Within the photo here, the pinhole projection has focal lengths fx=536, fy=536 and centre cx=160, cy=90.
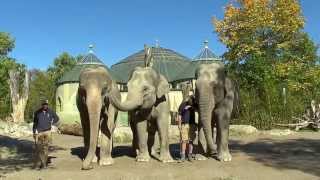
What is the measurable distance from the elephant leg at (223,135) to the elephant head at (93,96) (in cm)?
292

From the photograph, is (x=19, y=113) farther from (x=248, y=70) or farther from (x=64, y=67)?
(x=64, y=67)

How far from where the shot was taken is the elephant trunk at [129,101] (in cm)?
1331

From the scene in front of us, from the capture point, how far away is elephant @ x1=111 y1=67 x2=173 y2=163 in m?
13.9

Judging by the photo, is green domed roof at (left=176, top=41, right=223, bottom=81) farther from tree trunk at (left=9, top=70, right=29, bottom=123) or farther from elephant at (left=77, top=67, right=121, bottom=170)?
elephant at (left=77, top=67, right=121, bottom=170)

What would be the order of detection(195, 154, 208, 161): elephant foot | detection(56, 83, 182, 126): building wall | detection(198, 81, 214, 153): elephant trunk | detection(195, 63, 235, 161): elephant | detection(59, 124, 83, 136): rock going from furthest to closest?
detection(56, 83, 182, 126): building wall
detection(59, 124, 83, 136): rock
detection(195, 154, 208, 161): elephant foot
detection(195, 63, 235, 161): elephant
detection(198, 81, 214, 153): elephant trunk

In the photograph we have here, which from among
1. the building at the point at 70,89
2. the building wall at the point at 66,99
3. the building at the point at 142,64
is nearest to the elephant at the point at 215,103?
the building at the point at 142,64

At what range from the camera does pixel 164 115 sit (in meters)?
14.5

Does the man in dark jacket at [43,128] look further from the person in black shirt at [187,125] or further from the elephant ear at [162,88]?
the person in black shirt at [187,125]

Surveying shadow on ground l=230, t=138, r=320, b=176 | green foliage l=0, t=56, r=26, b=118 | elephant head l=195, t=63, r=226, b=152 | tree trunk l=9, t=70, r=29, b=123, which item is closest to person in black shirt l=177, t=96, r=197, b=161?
elephant head l=195, t=63, r=226, b=152

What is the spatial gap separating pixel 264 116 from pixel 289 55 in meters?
11.8

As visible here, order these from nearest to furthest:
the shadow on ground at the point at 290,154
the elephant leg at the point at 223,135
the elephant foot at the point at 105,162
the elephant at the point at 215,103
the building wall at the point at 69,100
A: the shadow on ground at the point at 290,154
the elephant at the point at 215,103
the elephant foot at the point at 105,162
the elephant leg at the point at 223,135
the building wall at the point at 69,100

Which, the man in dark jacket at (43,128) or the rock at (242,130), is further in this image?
the rock at (242,130)

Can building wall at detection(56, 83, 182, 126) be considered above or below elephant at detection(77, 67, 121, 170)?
above

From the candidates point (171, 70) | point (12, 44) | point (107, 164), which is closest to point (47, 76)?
point (12, 44)
